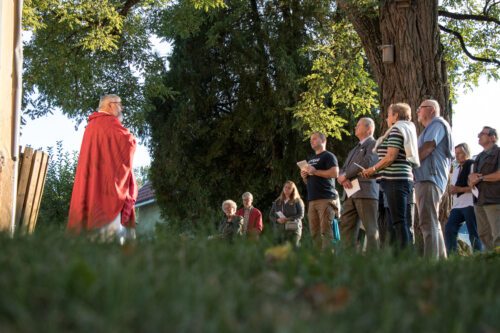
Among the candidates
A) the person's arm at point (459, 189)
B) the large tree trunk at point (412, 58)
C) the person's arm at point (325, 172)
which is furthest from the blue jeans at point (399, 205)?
the large tree trunk at point (412, 58)

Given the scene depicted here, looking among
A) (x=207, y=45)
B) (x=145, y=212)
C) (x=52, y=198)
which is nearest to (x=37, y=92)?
(x=52, y=198)

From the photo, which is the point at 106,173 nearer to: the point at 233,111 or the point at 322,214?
the point at 322,214

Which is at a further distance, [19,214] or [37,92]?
[37,92]

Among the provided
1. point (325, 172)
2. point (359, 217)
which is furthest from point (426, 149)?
point (325, 172)

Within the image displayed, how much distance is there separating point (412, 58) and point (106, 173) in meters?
6.07

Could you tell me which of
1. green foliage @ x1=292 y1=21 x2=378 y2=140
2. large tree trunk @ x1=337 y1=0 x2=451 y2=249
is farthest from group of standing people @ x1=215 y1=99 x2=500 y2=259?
green foliage @ x1=292 y1=21 x2=378 y2=140

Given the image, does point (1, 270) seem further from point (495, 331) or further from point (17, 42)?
point (17, 42)

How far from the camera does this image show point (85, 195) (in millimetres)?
9188

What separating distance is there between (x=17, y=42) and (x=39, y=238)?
5466 millimetres

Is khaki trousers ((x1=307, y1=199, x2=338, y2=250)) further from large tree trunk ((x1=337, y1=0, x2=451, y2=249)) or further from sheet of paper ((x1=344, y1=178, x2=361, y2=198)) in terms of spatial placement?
large tree trunk ((x1=337, y1=0, x2=451, y2=249))

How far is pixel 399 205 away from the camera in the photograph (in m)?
8.80

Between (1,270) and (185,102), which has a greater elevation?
(185,102)

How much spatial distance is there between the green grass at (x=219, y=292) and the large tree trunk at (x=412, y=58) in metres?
9.08

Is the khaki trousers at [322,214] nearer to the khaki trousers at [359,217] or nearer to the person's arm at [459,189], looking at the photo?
the khaki trousers at [359,217]
